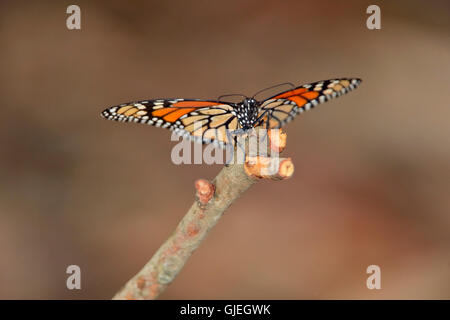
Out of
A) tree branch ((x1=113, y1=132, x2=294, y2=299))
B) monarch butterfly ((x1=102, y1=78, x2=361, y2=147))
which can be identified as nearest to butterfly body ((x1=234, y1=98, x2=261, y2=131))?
monarch butterfly ((x1=102, y1=78, x2=361, y2=147))

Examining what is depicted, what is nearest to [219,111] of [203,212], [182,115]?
[182,115]

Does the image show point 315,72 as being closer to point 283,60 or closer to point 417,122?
point 283,60

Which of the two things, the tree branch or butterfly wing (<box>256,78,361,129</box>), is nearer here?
the tree branch

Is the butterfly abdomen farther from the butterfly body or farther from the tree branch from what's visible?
the tree branch

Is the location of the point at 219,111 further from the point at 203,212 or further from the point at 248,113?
the point at 203,212

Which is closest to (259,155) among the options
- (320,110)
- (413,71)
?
(320,110)

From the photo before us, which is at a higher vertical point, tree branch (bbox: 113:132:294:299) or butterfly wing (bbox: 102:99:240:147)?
butterfly wing (bbox: 102:99:240:147)
